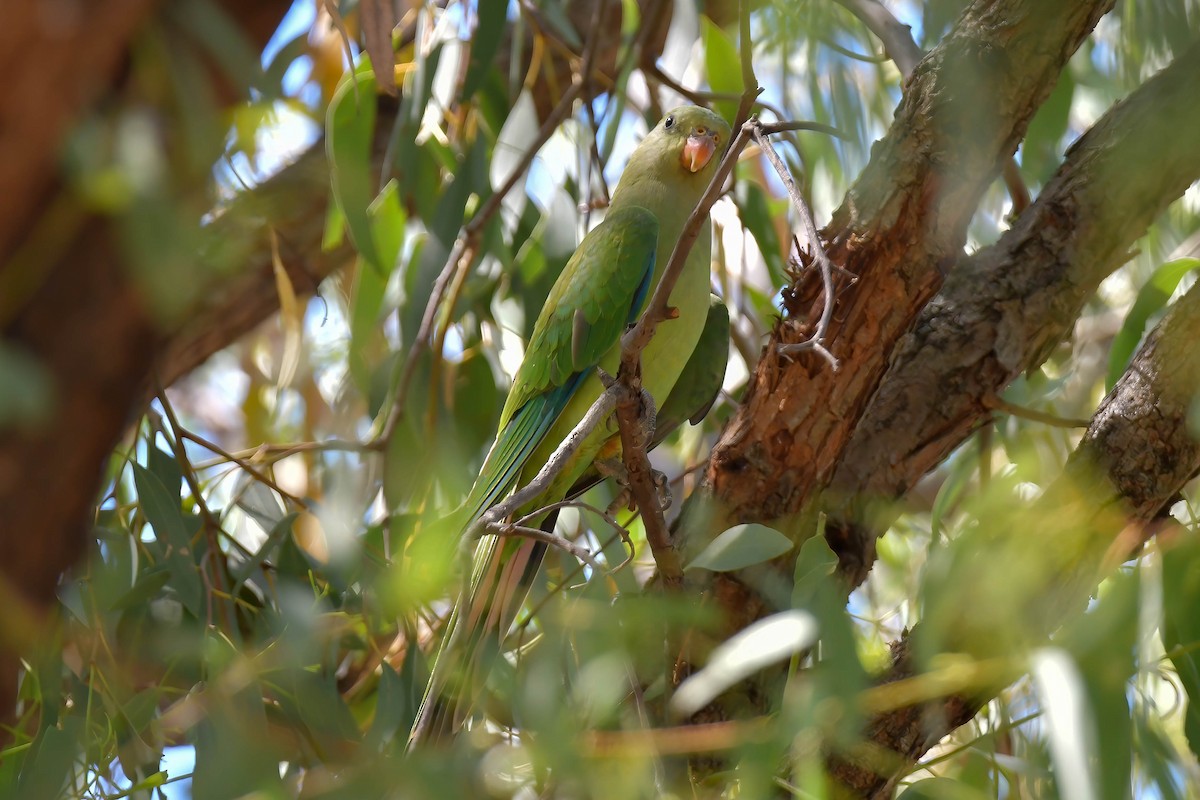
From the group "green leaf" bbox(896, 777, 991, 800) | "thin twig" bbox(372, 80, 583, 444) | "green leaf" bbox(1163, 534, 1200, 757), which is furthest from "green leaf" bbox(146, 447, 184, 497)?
"green leaf" bbox(1163, 534, 1200, 757)

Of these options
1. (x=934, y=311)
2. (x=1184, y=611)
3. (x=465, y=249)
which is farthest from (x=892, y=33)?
(x=1184, y=611)

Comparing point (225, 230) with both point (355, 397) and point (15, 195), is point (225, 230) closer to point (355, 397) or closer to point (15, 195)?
point (355, 397)

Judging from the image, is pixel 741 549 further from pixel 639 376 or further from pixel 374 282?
pixel 374 282

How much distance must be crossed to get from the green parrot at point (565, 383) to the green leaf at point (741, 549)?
1.22 ft

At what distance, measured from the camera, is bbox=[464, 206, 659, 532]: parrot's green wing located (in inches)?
58.9

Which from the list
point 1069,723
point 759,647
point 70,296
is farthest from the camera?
point 70,296

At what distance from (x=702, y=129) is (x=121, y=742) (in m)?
1.21

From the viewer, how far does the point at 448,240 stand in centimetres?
168

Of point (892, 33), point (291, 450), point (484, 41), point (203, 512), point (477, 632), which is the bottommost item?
point (477, 632)

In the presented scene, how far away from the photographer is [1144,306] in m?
1.42

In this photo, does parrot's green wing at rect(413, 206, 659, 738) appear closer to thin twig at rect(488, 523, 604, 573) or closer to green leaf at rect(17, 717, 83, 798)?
thin twig at rect(488, 523, 604, 573)

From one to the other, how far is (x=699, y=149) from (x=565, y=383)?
0.46 metres

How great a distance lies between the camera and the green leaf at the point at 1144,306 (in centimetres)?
139

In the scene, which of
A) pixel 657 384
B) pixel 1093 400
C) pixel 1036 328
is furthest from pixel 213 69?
pixel 1093 400
